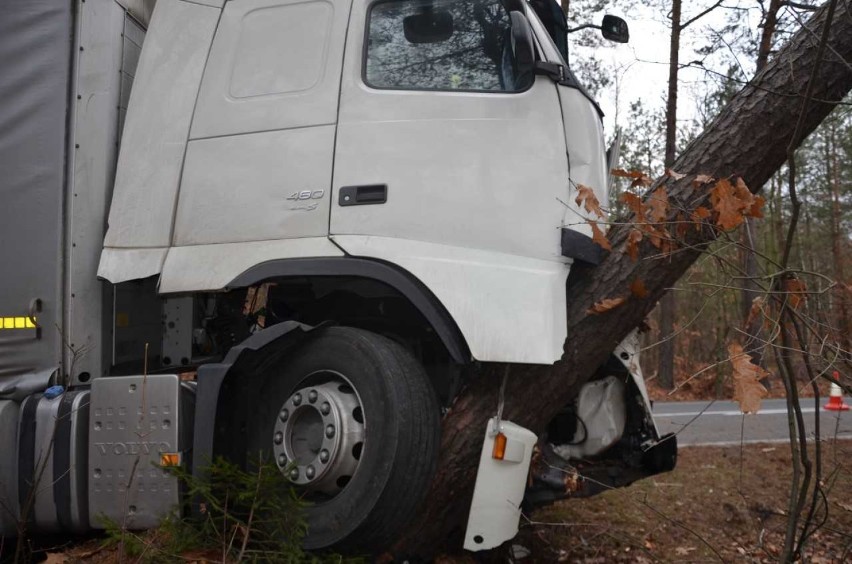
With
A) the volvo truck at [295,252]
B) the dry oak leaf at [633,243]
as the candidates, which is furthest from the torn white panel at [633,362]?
the dry oak leaf at [633,243]

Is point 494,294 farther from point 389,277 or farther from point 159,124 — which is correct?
point 159,124

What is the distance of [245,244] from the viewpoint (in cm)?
380

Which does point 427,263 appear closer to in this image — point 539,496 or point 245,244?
point 245,244

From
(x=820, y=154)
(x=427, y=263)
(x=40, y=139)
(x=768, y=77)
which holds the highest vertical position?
(x=820, y=154)

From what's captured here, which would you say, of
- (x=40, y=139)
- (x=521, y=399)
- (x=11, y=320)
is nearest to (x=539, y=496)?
(x=521, y=399)

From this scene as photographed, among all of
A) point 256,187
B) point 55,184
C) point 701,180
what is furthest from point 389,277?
point 55,184

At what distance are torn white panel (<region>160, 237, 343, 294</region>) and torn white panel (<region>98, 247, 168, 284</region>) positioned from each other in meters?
0.08

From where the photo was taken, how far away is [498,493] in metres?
3.36

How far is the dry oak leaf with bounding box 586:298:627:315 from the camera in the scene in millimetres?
3768

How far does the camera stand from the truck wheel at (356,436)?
3.26 meters

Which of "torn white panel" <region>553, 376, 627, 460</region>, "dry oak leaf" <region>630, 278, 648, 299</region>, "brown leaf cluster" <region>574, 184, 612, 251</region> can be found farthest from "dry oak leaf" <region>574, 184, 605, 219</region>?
"torn white panel" <region>553, 376, 627, 460</region>

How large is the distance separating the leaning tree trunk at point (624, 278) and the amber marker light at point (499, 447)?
0.24 metres

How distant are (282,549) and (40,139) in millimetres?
2652

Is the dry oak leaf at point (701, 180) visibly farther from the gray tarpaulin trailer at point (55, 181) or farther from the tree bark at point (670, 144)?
the gray tarpaulin trailer at point (55, 181)
